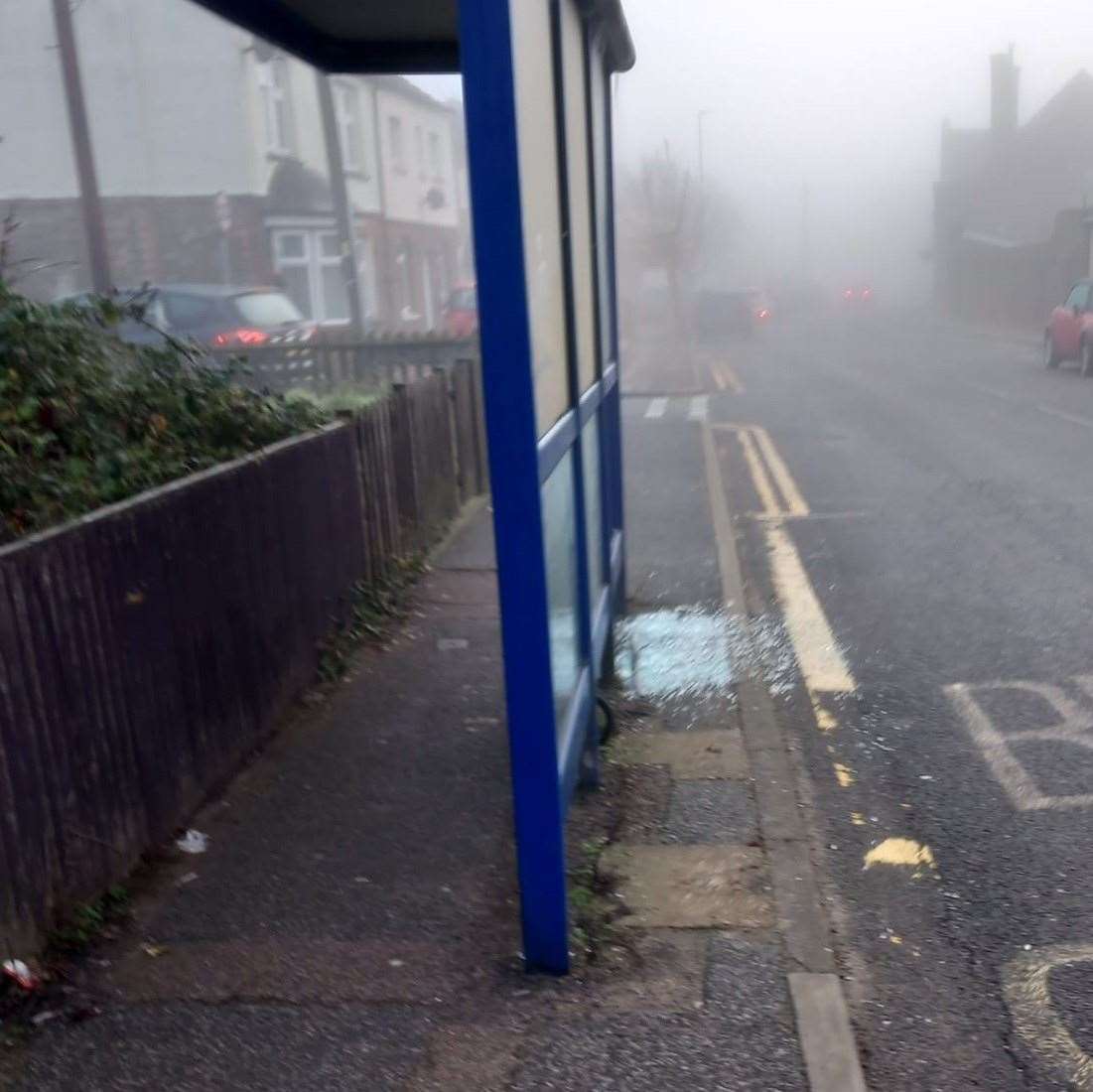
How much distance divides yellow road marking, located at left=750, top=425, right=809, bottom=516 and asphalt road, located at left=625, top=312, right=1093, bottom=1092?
78 mm

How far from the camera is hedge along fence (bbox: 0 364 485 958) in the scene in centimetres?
376

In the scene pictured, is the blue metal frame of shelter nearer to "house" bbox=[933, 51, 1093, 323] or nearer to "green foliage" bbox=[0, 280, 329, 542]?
"green foliage" bbox=[0, 280, 329, 542]

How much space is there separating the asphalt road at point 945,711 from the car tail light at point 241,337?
5000 millimetres

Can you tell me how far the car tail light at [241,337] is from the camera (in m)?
16.6

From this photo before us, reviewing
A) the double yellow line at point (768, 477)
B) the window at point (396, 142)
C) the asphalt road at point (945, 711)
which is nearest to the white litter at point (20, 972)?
the asphalt road at point (945, 711)

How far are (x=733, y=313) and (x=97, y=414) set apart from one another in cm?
4044

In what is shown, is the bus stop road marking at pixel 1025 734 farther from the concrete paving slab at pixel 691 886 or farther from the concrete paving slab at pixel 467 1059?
the concrete paving slab at pixel 467 1059

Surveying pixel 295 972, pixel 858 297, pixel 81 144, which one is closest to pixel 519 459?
pixel 295 972

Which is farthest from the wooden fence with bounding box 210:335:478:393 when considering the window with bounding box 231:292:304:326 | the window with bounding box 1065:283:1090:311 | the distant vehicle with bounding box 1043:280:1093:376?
the window with bounding box 1065:283:1090:311

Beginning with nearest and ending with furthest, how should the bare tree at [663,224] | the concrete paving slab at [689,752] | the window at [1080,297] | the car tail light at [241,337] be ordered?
the concrete paving slab at [689,752] < the car tail light at [241,337] < the window at [1080,297] < the bare tree at [663,224]

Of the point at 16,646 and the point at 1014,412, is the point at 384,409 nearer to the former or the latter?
the point at 16,646

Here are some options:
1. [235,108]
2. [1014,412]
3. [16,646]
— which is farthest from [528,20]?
[235,108]

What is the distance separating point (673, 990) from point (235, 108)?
88.3ft

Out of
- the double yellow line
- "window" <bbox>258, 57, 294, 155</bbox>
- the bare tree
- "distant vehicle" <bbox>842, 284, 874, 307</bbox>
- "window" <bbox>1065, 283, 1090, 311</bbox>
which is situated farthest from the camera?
"distant vehicle" <bbox>842, 284, 874, 307</bbox>
